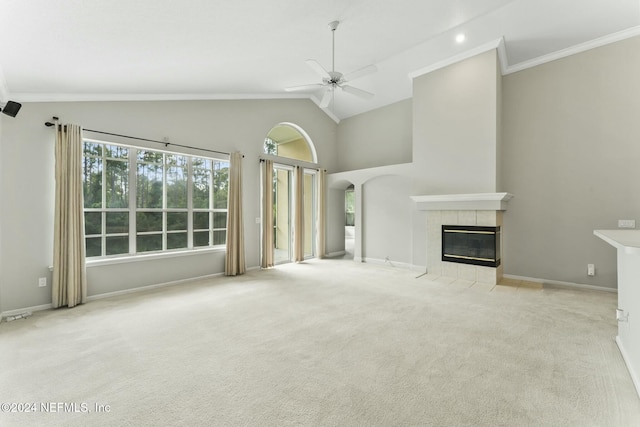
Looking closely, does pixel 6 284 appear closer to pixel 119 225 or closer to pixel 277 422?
pixel 119 225

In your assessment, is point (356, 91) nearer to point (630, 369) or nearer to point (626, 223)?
point (630, 369)

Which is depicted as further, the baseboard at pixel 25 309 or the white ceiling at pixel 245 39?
the baseboard at pixel 25 309

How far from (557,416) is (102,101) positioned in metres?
5.91

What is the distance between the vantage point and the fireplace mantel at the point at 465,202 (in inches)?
183

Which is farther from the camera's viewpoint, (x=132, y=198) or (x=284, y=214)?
(x=284, y=214)

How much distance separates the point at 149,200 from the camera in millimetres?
4574

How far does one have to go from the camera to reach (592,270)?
4.37 meters

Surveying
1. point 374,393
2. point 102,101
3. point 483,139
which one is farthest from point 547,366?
point 102,101

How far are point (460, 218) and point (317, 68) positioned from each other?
362cm

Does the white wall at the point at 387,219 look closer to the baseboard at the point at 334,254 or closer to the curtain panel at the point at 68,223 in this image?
the baseboard at the point at 334,254

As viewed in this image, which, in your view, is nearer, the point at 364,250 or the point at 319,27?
the point at 319,27

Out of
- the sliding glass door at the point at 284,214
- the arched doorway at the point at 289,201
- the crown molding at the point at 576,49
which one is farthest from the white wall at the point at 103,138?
the crown molding at the point at 576,49

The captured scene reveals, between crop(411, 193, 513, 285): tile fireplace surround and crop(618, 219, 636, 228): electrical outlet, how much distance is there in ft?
4.69

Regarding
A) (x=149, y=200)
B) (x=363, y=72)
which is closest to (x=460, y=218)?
(x=363, y=72)
